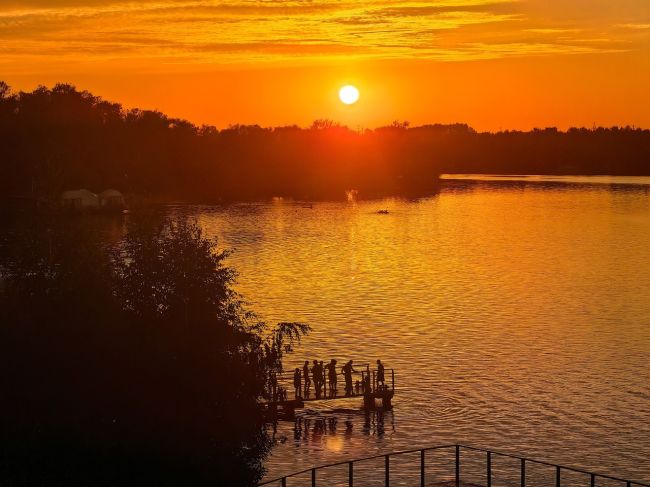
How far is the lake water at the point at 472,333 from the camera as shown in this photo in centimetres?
5731

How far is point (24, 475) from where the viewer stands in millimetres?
32781

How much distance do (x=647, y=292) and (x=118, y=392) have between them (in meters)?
90.7

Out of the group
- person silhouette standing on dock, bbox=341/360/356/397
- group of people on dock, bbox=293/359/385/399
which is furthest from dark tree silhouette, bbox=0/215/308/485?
person silhouette standing on dock, bbox=341/360/356/397

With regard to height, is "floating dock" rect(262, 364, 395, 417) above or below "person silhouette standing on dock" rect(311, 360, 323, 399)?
below

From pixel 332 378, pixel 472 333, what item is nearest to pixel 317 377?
pixel 332 378

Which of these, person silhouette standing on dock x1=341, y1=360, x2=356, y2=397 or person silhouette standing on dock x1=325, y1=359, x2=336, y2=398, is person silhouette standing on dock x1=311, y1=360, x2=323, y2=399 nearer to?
person silhouette standing on dock x1=325, y1=359, x2=336, y2=398

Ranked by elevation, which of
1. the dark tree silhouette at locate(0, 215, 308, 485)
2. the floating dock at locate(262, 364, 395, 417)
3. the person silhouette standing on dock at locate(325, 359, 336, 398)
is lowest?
the floating dock at locate(262, 364, 395, 417)

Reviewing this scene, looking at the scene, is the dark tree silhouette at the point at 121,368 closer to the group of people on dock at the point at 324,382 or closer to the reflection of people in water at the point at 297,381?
the reflection of people in water at the point at 297,381

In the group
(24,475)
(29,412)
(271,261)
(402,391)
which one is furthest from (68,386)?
(271,261)

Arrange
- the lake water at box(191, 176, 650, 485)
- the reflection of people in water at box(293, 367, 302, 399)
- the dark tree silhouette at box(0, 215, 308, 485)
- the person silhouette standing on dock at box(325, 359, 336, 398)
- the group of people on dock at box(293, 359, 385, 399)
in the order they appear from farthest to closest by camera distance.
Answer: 1. the person silhouette standing on dock at box(325, 359, 336, 398)
2. the group of people on dock at box(293, 359, 385, 399)
3. the reflection of people in water at box(293, 367, 302, 399)
4. the lake water at box(191, 176, 650, 485)
5. the dark tree silhouette at box(0, 215, 308, 485)

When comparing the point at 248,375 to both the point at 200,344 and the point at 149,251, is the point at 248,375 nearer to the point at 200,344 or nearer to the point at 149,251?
the point at 200,344

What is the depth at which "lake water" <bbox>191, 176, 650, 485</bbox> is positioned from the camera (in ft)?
188

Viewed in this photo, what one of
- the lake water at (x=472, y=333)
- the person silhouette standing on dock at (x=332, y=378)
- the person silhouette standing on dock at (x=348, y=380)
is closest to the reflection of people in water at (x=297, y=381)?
the lake water at (x=472, y=333)

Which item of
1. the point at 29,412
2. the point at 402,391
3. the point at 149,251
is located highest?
the point at 149,251
